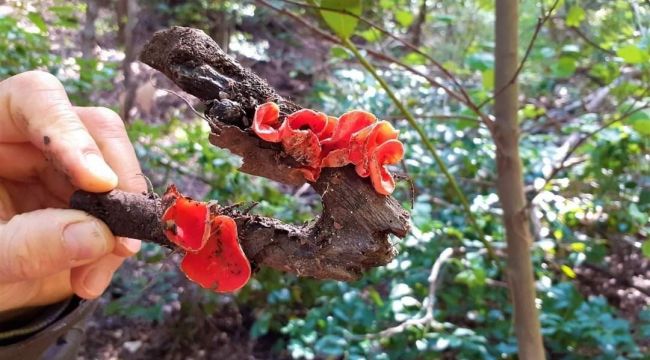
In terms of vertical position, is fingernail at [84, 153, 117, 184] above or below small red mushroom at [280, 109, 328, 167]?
below

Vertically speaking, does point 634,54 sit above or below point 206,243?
above

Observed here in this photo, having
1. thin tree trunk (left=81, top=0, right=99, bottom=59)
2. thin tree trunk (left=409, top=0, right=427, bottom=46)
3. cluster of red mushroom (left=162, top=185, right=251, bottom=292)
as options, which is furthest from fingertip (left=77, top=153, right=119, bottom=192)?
thin tree trunk (left=81, top=0, right=99, bottom=59)

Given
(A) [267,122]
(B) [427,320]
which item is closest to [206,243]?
(A) [267,122]

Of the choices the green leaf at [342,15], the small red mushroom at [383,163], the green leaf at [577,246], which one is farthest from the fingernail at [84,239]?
the green leaf at [577,246]

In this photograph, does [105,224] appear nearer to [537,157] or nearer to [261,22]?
[537,157]

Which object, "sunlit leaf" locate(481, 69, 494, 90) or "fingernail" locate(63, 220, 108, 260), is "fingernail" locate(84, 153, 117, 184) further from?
"sunlit leaf" locate(481, 69, 494, 90)

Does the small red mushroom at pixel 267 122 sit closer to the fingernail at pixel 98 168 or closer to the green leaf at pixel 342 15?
the fingernail at pixel 98 168

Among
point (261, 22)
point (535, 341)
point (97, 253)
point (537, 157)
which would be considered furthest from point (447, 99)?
point (261, 22)

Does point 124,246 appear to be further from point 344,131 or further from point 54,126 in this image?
point 344,131
